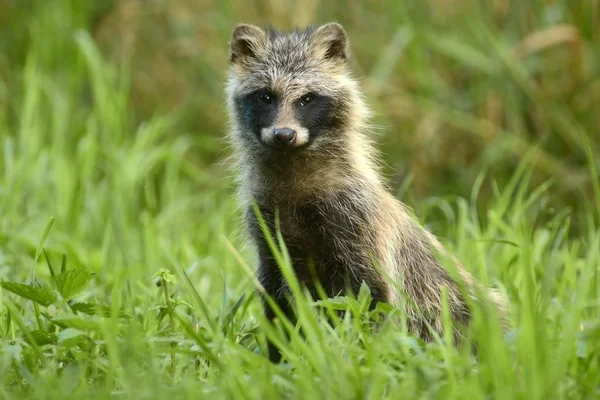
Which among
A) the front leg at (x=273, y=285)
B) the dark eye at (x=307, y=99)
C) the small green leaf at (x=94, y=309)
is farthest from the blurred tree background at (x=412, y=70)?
the small green leaf at (x=94, y=309)

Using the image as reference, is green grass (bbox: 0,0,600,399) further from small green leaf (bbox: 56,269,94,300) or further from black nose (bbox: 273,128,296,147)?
black nose (bbox: 273,128,296,147)

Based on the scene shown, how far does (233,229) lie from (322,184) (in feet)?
8.65

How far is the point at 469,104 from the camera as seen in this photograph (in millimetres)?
8703

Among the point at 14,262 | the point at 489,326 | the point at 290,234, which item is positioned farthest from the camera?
the point at 14,262

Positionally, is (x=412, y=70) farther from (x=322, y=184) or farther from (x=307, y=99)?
(x=322, y=184)

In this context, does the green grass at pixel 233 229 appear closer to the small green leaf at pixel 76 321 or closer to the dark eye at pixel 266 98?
the small green leaf at pixel 76 321

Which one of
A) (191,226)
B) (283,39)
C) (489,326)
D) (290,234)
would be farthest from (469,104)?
(489,326)

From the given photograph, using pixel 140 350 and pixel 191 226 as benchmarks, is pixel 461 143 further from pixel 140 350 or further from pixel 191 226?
pixel 140 350

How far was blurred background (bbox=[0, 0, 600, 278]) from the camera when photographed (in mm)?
7805

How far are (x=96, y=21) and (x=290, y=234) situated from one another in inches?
239

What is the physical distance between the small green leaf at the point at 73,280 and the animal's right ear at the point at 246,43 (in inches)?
76.8

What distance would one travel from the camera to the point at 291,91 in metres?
5.11

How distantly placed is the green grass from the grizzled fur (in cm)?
31

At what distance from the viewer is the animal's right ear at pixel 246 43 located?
216 inches
